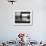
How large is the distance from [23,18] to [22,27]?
12.3 inches

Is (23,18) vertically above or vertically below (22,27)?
above

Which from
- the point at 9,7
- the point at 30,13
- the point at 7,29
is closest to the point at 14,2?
the point at 9,7

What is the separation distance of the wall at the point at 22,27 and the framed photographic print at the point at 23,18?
139mm

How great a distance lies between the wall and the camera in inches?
178

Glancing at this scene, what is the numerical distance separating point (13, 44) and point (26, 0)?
178cm

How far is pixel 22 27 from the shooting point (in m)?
4.56

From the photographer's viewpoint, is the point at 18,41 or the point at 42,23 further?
the point at 42,23

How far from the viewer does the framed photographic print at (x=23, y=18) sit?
4.52 m

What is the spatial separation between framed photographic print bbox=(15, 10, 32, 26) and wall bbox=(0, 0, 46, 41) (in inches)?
5.5

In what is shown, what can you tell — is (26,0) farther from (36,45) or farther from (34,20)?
(36,45)

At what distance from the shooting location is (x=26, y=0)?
4.54 meters

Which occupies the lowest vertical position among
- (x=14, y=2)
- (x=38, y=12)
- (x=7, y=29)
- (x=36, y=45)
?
(x=36, y=45)

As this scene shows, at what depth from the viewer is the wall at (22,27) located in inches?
178

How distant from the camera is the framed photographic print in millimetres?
4523
